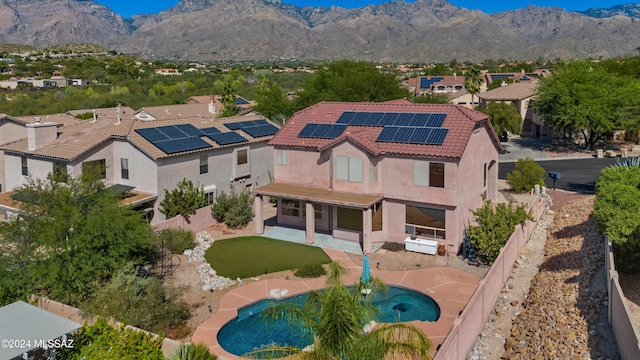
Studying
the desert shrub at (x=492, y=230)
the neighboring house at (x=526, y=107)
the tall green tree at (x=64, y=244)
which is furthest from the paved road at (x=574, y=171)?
the tall green tree at (x=64, y=244)

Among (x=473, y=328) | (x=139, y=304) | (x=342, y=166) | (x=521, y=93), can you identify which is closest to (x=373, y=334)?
(x=473, y=328)

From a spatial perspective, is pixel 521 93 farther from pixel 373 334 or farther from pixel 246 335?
pixel 373 334

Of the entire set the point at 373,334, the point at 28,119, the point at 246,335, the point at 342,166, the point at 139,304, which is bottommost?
the point at 246,335

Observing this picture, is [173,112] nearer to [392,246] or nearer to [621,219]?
[392,246]

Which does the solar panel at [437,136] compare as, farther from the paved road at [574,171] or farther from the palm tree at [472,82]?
the palm tree at [472,82]

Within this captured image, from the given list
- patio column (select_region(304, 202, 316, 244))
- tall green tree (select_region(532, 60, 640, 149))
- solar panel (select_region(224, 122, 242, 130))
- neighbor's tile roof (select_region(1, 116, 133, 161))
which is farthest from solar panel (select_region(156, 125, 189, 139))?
tall green tree (select_region(532, 60, 640, 149))

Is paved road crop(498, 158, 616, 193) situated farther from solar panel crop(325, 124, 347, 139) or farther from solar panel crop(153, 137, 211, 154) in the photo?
solar panel crop(153, 137, 211, 154)

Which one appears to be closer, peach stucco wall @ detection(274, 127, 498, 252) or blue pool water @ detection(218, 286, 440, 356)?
blue pool water @ detection(218, 286, 440, 356)
